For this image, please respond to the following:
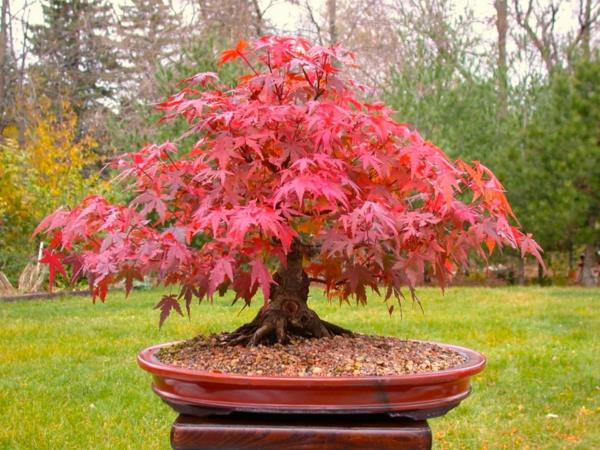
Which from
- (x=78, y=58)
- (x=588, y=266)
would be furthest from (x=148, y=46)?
(x=588, y=266)

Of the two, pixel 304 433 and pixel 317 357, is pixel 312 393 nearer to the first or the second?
pixel 304 433

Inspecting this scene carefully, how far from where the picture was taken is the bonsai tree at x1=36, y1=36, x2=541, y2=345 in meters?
1.89

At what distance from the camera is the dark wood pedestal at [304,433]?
178 cm

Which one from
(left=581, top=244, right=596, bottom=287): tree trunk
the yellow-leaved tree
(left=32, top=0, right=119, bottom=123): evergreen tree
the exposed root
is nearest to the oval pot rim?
the exposed root

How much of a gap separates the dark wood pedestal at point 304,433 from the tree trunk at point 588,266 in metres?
11.3

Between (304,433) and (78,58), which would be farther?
(78,58)

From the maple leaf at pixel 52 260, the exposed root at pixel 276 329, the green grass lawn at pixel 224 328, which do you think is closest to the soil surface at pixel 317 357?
the exposed root at pixel 276 329

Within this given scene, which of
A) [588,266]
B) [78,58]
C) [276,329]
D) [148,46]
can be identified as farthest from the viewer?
[78,58]

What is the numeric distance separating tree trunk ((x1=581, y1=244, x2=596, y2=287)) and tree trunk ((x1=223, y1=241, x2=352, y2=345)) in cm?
1089

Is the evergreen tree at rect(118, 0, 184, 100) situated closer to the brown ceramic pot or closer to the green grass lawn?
the green grass lawn

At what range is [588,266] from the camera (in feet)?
40.6

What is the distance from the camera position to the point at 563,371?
→ 4867 mm

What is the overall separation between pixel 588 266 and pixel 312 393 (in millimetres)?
11670

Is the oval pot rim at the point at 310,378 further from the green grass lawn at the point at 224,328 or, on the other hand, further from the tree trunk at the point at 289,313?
the green grass lawn at the point at 224,328
